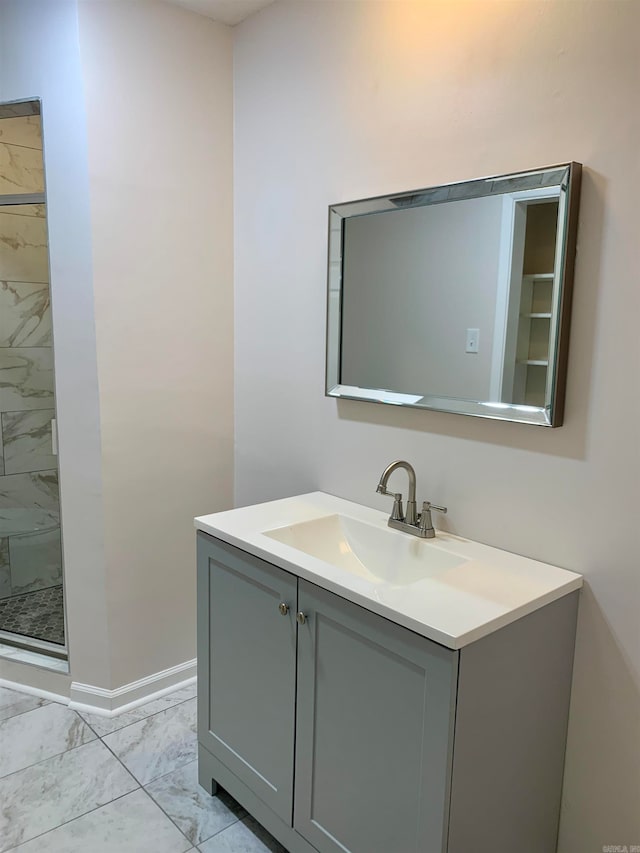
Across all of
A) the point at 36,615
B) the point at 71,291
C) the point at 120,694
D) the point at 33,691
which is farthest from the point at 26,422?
the point at 120,694

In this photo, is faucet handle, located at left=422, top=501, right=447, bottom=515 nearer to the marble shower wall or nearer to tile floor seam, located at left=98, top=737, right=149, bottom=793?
tile floor seam, located at left=98, top=737, right=149, bottom=793

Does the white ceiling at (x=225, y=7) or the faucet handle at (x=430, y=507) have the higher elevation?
the white ceiling at (x=225, y=7)

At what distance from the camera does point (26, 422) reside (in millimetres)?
3031

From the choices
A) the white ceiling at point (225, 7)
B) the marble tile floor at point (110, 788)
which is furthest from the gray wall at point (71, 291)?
the white ceiling at point (225, 7)

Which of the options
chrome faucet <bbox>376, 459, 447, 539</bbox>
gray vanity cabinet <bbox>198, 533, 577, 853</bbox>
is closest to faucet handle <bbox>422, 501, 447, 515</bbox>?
chrome faucet <bbox>376, 459, 447, 539</bbox>

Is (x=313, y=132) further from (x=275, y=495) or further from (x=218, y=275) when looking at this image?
(x=275, y=495)

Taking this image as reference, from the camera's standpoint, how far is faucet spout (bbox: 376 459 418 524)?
71.2 inches

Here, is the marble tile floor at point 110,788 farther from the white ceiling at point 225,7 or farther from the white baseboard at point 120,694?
the white ceiling at point 225,7

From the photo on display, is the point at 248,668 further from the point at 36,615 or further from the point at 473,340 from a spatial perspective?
the point at 36,615

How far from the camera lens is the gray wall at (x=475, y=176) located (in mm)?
1469

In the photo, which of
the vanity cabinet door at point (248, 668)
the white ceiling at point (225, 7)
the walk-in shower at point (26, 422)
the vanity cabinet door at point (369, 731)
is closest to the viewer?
the vanity cabinet door at point (369, 731)

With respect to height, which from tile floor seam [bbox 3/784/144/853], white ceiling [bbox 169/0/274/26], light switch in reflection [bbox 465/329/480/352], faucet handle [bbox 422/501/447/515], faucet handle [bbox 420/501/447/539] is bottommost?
tile floor seam [bbox 3/784/144/853]

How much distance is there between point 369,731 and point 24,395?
2.28m

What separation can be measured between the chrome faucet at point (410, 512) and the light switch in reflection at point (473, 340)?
0.37m
